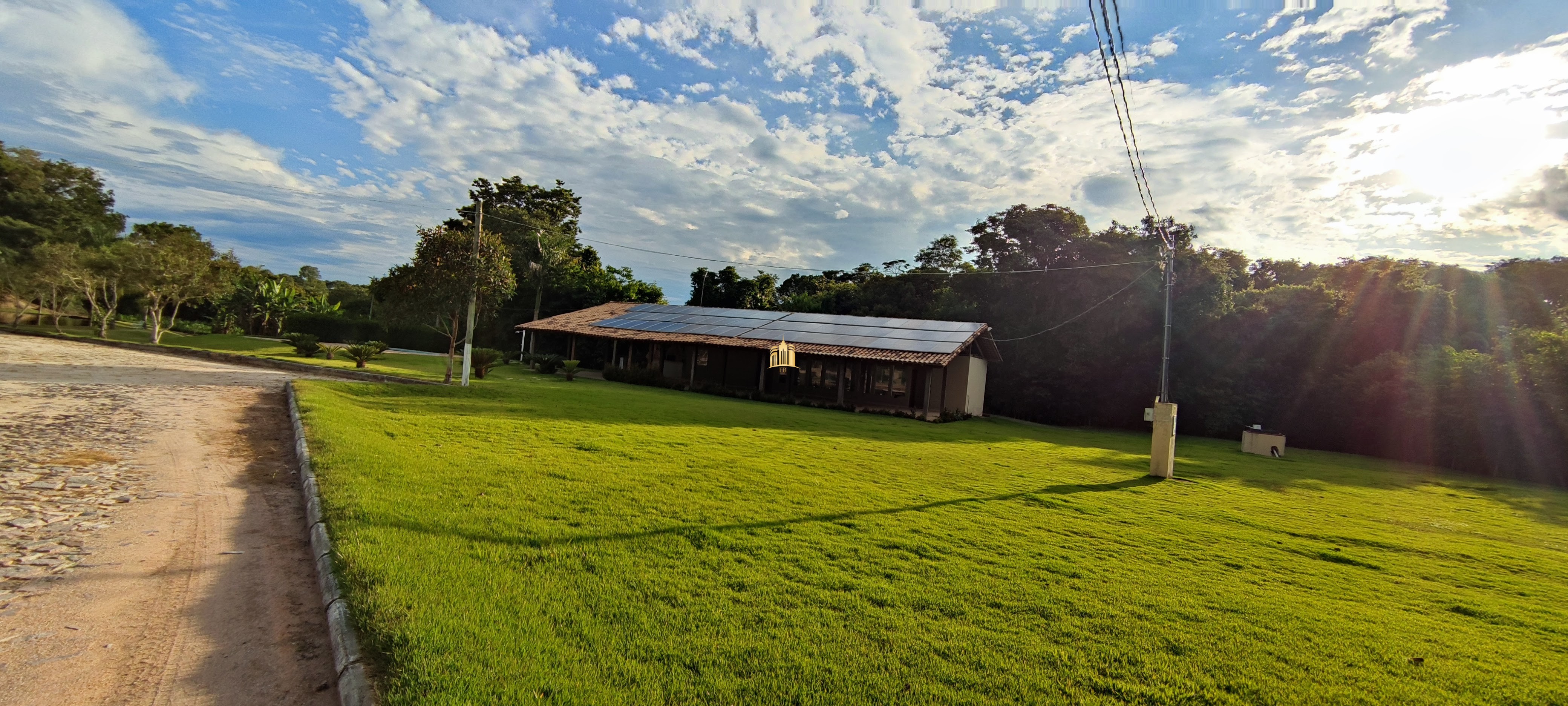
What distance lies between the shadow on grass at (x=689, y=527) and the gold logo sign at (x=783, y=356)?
511 inches

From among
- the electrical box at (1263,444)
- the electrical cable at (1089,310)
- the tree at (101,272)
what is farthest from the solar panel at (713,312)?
the tree at (101,272)

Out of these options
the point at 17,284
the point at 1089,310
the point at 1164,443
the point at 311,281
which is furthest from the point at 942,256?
the point at 311,281

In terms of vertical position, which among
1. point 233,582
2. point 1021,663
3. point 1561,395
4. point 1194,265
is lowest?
point 233,582

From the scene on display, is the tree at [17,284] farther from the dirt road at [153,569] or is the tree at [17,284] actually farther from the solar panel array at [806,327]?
the dirt road at [153,569]

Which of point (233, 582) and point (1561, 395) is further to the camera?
point (1561, 395)

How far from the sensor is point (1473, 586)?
591cm

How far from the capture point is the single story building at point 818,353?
81.2 feet

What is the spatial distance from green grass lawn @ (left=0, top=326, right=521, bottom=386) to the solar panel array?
6.36 meters

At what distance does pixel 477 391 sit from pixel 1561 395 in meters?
28.3

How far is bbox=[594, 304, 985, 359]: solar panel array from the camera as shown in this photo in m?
25.0

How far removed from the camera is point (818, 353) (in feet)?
80.5

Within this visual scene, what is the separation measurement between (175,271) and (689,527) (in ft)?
109

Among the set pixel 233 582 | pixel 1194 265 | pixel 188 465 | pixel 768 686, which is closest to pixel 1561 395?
pixel 1194 265

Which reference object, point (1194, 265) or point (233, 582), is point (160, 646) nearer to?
point (233, 582)
